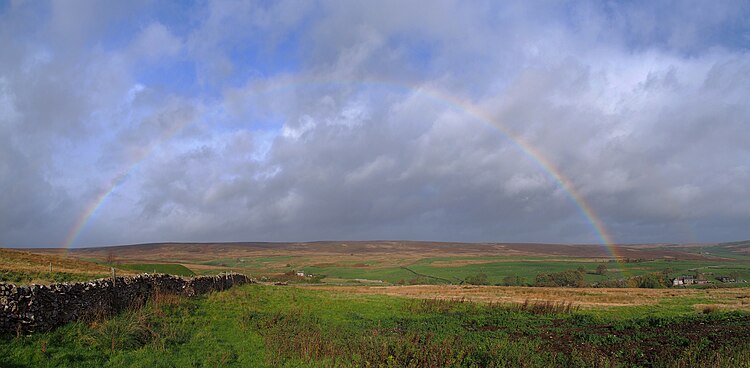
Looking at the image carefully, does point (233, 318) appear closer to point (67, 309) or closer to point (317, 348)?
point (67, 309)

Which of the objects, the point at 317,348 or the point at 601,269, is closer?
the point at 317,348

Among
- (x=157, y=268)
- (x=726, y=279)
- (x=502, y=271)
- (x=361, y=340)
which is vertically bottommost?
(x=502, y=271)

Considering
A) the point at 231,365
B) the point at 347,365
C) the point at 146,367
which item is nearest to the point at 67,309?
the point at 146,367

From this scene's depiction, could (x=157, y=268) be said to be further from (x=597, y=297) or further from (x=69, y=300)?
(x=597, y=297)

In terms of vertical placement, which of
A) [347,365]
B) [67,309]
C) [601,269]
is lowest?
[601,269]

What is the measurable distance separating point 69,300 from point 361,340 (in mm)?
10360

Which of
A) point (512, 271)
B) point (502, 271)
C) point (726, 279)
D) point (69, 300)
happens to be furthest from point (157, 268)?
point (726, 279)

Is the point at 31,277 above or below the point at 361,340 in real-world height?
above

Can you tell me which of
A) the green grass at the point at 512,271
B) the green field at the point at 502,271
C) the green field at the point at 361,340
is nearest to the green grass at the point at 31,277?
the green field at the point at 361,340

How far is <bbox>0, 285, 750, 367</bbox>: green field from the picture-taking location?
44.7 feet

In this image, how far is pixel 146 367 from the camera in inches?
508

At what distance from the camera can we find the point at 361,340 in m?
16.7

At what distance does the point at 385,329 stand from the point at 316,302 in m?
11.4

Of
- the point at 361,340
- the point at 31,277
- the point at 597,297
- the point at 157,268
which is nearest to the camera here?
the point at 361,340
